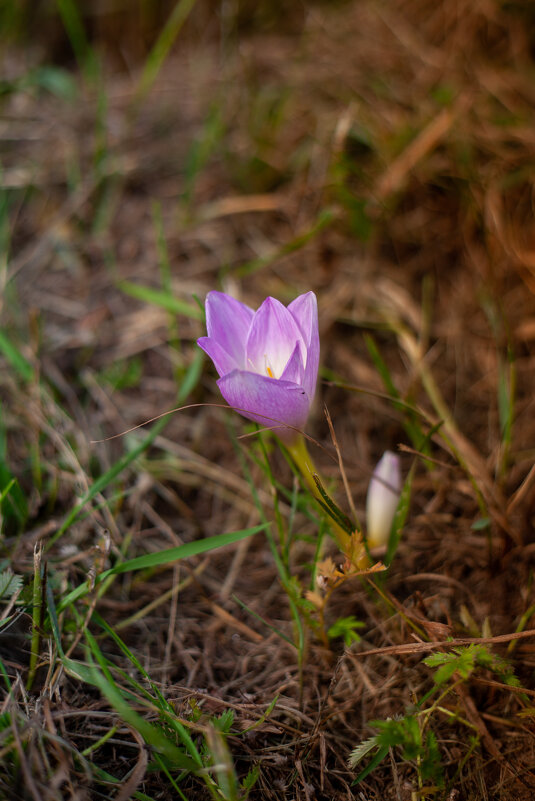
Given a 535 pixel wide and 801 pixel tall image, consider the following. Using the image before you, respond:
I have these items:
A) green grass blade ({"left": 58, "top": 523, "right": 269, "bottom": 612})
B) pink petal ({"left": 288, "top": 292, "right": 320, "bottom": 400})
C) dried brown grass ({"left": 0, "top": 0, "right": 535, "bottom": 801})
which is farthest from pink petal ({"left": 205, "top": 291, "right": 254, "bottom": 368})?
dried brown grass ({"left": 0, "top": 0, "right": 535, "bottom": 801})

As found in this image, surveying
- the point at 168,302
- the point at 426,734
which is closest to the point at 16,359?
the point at 168,302

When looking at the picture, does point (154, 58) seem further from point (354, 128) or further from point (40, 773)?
point (40, 773)

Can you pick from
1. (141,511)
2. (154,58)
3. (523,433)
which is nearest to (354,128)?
(154,58)

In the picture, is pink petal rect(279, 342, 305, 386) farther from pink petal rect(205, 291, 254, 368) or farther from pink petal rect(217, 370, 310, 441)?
pink petal rect(205, 291, 254, 368)

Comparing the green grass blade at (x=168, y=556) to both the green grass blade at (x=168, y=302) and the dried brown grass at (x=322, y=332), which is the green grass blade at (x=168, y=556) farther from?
the green grass blade at (x=168, y=302)

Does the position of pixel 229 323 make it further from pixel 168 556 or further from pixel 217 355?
pixel 168 556

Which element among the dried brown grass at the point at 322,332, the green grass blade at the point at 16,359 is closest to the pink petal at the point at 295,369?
the dried brown grass at the point at 322,332
